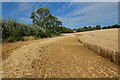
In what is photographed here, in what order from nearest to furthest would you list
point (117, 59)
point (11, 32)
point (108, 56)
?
point (117, 59) → point (108, 56) → point (11, 32)

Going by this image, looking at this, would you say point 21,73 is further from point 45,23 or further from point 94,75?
point 45,23

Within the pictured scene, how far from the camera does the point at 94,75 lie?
24.3ft

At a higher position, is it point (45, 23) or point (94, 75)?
point (45, 23)

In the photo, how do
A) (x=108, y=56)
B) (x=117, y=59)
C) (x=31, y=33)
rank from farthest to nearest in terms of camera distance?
(x=31, y=33)
(x=108, y=56)
(x=117, y=59)

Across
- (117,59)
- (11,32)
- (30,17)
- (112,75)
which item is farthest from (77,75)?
(30,17)

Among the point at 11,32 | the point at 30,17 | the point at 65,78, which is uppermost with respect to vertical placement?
the point at 30,17

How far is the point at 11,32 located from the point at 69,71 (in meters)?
24.8

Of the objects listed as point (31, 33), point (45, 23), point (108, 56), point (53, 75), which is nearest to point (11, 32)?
point (31, 33)

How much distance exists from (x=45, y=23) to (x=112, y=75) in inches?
2528

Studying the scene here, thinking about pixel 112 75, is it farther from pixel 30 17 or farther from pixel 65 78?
pixel 30 17

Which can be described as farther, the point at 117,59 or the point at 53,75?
the point at 117,59

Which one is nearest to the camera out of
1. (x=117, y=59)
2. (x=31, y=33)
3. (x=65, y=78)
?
(x=65, y=78)

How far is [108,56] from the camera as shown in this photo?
430 inches

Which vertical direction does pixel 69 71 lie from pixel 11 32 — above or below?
below
